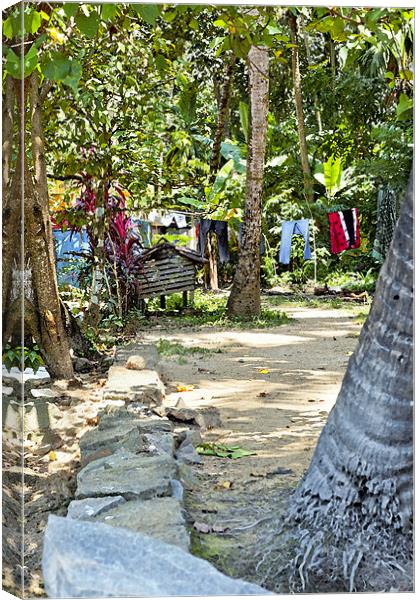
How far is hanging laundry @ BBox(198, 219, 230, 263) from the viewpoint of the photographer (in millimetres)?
3027

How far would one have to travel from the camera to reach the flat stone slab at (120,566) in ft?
7.20

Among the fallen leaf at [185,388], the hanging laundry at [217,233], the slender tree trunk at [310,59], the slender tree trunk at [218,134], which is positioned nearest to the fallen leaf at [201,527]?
the fallen leaf at [185,388]

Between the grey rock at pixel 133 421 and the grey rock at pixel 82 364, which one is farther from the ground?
the grey rock at pixel 82 364

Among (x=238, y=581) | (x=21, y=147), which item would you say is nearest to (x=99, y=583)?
(x=238, y=581)

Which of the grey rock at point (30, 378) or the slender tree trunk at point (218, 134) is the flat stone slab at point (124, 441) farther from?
the slender tree trunk at point (218, 134)

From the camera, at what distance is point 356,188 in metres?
2.95

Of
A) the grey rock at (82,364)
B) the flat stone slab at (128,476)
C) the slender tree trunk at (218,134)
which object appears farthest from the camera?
the grey rock at (82,364)

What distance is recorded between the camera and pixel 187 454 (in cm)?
285

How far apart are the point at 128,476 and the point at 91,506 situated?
0.65 ft

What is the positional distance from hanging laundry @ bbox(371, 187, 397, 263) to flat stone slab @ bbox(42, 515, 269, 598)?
46.7 inches

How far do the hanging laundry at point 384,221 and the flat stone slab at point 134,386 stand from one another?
3.09ft

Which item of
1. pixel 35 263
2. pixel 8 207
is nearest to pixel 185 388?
pixel 8 207

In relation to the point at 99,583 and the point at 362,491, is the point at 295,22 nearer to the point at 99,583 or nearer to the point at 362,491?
the point at 362,491

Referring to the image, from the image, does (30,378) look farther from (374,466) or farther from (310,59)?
(310,59)
